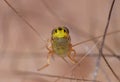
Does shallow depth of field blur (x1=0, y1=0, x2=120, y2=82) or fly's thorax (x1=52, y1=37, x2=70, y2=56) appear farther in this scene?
shallow depth of field blur (x1=0, y1=0, x2=120, y2=82)

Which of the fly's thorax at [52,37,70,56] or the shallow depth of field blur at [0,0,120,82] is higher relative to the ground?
the shallow depth of field blur at [0,0,120,82]

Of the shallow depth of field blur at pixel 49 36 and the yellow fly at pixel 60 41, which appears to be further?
the shallow depth of field blur at pixel 49 36

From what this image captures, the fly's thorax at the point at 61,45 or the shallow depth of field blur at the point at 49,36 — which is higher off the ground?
the shallow depth of field blur at the point at 49,36

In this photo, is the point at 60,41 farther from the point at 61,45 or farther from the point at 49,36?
the point at 49,36

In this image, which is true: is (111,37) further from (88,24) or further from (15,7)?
(15,7)

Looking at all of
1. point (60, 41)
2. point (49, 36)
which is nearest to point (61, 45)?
point (60, 41)

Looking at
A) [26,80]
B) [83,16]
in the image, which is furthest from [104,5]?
[26,80]

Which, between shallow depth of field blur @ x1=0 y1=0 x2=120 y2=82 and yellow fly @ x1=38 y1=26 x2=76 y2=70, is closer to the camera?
yellow fly @ x1=38 y1=26 x2=76 y2=70
